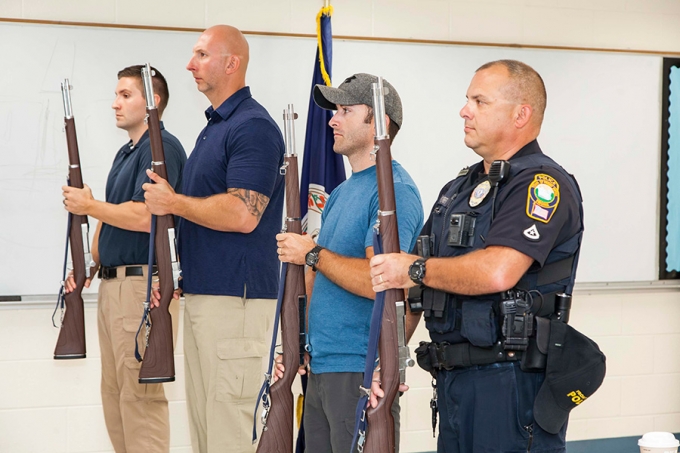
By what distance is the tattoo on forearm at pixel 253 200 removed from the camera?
2630mm

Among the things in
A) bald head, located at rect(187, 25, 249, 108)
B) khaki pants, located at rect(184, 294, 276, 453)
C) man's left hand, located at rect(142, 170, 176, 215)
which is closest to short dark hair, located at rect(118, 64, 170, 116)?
bald head, located at rect(187, 25, 249, 108)

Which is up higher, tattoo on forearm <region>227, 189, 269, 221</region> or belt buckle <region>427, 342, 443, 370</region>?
tattoo on forearm <region>227, 189, 269, 221</region>

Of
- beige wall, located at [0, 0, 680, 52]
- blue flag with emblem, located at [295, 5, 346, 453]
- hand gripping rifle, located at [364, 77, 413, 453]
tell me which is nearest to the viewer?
hand gripping rifle, located at [364, 77, 413, 453]

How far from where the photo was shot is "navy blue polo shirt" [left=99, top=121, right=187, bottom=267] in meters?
3.06

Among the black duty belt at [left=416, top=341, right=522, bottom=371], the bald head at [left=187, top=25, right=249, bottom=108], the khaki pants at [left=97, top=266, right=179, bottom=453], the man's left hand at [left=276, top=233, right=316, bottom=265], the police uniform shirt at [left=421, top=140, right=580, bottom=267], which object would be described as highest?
the bald head at [left=187, top=25, right=249, bottom=108]

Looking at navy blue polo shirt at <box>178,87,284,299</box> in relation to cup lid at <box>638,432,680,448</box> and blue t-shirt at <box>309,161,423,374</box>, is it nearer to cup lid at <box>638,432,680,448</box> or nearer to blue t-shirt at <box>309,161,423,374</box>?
blue t-shirt at <box>309,161,423,374</box>

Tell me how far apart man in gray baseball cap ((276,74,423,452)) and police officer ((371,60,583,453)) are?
0.19 meters

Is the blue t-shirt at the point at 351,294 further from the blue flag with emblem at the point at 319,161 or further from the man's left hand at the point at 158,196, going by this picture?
the blue flag with emblem at the point at 319,161

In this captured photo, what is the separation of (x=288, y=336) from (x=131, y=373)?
101cm

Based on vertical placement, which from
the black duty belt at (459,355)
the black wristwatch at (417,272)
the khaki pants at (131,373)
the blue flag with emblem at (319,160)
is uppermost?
the blue flag with emblem at (319,160)

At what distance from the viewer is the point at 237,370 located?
8.73 feet

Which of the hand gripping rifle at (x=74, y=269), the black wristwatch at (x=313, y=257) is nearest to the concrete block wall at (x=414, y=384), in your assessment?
the hand gripping rifle at (x=74, y=269)

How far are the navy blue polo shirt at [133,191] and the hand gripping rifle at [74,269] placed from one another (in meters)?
0.08

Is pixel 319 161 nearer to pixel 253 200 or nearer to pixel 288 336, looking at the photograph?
Answer: pixel 253 200
